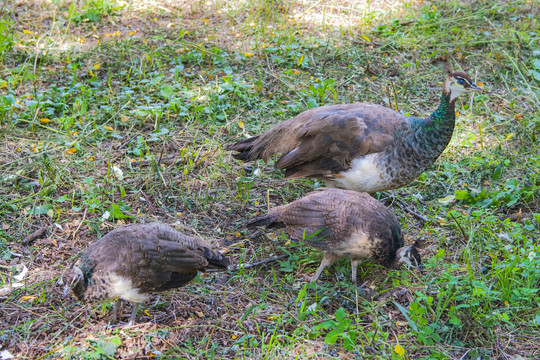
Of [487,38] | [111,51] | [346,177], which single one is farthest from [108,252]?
[487,38]

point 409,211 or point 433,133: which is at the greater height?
point 433,133

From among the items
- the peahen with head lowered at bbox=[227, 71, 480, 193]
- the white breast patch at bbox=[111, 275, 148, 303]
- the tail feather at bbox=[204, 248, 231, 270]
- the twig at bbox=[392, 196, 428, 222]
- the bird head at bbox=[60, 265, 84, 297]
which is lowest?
the twig at bbox=[392, 196, 428, 222]

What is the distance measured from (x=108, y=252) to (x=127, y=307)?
592mm

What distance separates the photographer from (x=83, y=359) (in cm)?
317

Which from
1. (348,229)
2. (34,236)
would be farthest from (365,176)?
(34,236)

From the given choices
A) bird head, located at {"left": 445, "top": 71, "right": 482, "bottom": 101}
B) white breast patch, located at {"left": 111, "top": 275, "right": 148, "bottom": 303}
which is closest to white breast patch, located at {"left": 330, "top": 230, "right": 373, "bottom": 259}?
white breast patch, located at {"left": 111, "top": 275, "right": 148, "bottom": 303}

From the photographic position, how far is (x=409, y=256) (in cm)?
376

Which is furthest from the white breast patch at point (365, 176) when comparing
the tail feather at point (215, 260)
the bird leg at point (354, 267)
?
the tail feather at point (215, 260)

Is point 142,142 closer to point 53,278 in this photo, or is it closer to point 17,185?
point 17,185

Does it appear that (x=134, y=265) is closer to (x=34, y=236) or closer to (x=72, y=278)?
(x=72, y=278)

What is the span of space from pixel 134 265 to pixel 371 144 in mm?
2081

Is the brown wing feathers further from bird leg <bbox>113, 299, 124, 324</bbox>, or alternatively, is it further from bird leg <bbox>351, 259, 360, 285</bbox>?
bird leg <bbox>113, 299, 124, 324</bbox>

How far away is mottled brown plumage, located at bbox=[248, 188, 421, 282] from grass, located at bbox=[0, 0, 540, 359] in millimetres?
202

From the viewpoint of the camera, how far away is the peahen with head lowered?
443 cm
